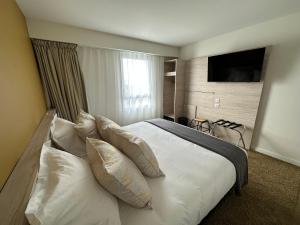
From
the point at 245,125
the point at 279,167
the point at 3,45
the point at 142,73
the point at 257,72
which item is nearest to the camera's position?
the point at 3,45

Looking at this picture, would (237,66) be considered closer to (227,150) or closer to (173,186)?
(227,150)

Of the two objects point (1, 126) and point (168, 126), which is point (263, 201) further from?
point (1, 126)

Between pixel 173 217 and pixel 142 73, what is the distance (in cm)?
305

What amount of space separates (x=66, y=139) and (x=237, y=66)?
9.86ft

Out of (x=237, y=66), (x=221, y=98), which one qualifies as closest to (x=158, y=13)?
(x=237, y=66)

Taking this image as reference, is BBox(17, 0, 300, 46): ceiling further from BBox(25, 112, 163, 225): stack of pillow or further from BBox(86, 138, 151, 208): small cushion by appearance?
BBox(86, 138, 151, 208): small cushion

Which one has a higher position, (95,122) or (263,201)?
(95,122)

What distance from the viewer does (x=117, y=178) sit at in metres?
0.75

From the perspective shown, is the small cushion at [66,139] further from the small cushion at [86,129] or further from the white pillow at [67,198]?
the white pillow at [67,198]

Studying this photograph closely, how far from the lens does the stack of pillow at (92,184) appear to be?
1.80 feet

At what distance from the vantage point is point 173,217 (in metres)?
0.84

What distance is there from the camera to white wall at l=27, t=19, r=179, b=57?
220cm

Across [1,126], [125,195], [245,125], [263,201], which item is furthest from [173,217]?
[245,125]

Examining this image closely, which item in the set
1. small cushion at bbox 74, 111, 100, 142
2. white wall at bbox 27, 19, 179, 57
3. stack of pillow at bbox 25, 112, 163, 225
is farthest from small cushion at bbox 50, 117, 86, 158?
white wall at bbox 27, 19, 179, 57
